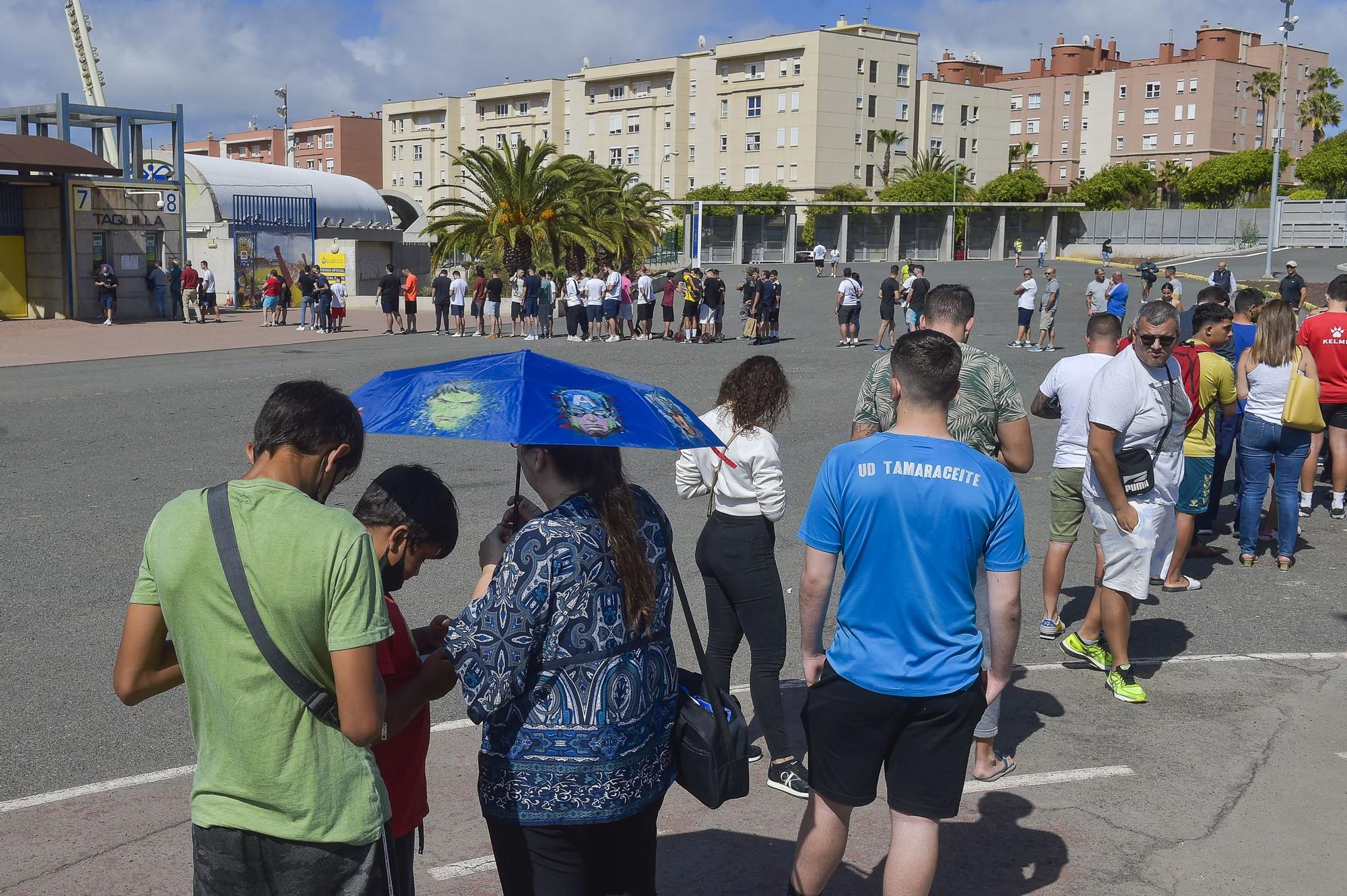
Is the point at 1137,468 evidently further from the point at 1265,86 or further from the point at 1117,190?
the point at 1265,86

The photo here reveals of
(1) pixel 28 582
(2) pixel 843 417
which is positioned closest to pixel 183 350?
(2) pixel 843 417

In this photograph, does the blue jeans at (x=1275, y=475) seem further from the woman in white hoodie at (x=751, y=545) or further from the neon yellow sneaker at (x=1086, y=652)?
the woman in white hoodie at (x=751, y=545)

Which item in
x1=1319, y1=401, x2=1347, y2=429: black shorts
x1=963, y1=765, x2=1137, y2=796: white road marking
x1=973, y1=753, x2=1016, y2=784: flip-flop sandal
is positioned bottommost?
x1=963, y1=765, x2=1137, y2=796: white road marking

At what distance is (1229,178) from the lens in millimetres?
85188

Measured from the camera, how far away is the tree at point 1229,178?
278ft

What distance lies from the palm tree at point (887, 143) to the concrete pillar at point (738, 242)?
110 feet

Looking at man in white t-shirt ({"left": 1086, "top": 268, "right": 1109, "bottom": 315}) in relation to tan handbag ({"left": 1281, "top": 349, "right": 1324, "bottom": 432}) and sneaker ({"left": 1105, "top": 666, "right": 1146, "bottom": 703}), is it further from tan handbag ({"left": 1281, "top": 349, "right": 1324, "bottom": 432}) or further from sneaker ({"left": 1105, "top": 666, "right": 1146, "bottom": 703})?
sneaker ({"left": 1105, "top": 666, "right": 1146, "bottom": 703})

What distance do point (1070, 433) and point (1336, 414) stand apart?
14.1ft

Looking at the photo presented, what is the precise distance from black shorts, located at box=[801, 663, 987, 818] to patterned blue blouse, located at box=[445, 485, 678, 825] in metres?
0.79

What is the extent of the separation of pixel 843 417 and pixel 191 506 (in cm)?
1388

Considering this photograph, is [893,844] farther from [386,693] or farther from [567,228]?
[567,228]

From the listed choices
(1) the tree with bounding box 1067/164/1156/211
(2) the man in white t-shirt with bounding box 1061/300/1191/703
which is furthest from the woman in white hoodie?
(1) the tree with bounding box 1067/164/1156/211

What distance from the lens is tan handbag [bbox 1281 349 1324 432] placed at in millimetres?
8414

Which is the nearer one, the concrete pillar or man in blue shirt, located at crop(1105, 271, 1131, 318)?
man in blue shirt, located at crop(1105, 271, 1131, 318)
